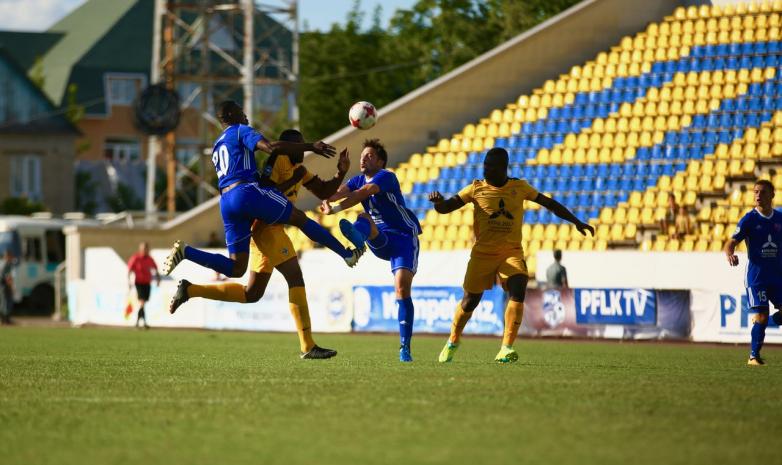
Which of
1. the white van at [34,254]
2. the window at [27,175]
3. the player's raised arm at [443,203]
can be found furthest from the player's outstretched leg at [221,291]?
the window at [27,175]

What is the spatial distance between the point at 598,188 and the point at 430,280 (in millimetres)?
6093

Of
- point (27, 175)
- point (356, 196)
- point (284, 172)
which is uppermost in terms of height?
point (27, 175)

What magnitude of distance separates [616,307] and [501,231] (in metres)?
10.4

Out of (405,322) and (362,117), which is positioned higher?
(362,117)

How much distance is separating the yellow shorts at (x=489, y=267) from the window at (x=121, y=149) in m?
66.8

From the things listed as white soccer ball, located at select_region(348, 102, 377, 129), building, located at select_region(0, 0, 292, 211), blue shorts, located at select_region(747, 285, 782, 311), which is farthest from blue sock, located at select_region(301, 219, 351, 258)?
building, located at select_region(0, 0, 292, 211)

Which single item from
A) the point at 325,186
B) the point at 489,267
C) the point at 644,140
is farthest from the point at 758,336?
the point at 644,140

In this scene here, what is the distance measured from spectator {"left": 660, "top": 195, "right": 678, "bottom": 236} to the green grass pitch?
13685 mm

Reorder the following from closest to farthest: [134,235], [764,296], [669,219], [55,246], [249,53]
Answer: [764,296], [669,219], [134,235], [249,53], [55,246]

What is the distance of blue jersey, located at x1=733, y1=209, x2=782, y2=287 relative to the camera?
13750 mm

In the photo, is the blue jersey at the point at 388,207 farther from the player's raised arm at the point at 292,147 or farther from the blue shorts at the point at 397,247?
the player's raised arm at the point at 292,147

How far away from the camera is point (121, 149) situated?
258ft

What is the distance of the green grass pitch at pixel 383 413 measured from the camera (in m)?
6.39

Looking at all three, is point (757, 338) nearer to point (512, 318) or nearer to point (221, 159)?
point (512, 318)
